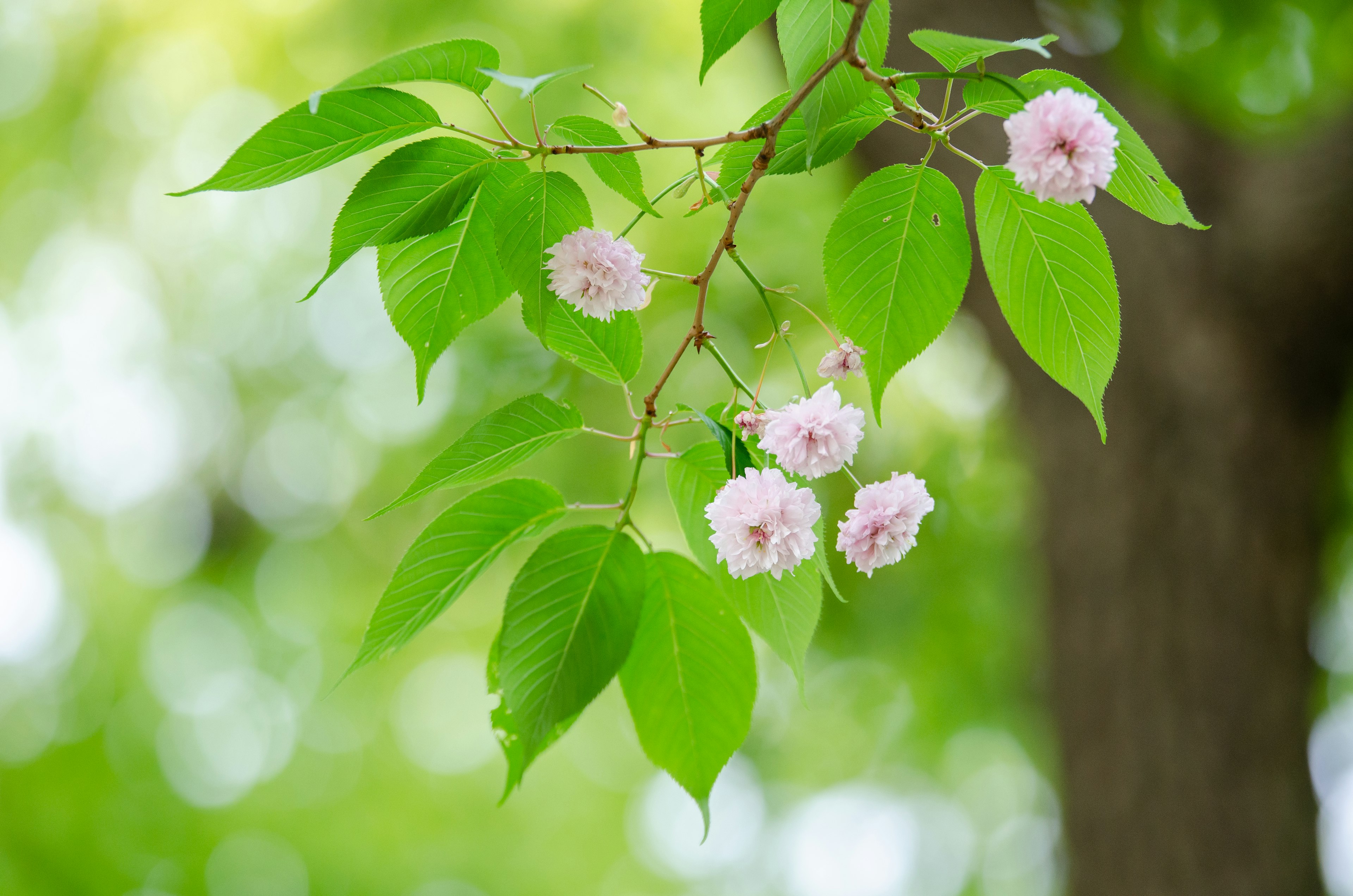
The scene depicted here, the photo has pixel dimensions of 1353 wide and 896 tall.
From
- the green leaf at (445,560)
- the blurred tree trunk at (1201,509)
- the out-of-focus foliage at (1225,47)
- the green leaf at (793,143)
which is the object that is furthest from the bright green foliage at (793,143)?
the out-of-focus foliage at (1225,47)

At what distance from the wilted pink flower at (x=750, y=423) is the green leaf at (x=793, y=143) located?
0.40 feet

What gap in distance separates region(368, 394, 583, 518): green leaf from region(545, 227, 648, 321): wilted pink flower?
7 centimetres

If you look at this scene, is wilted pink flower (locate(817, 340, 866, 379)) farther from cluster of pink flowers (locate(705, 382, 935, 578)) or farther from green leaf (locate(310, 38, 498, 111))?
green leaf (locate(310, 38, 498, 111))

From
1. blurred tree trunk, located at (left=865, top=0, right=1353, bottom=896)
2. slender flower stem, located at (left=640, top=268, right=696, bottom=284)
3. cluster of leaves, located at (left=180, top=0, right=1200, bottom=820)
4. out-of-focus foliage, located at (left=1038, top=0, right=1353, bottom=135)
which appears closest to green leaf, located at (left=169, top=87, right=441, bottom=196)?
cluster of leaves, located at (left=180, top=0, right=1200, bottom=820)

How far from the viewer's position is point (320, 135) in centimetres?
43

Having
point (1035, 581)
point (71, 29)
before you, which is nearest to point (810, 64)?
point (1035, 581)

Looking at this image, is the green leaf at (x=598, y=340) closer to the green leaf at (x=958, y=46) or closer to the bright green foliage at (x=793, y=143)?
the bright green foliage at (x=793, y=143)

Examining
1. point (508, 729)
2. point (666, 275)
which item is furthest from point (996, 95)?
point (508, 729)

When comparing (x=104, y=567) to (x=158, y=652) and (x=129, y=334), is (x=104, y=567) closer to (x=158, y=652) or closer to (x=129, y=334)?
(x=158, y=652)

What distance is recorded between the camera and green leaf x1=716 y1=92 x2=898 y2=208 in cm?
47

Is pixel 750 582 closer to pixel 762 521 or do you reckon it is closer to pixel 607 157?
pixel 762 521

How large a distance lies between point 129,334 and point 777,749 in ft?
11.2

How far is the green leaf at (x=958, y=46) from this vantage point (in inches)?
15.4

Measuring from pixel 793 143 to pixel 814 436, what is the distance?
0.16 metres
